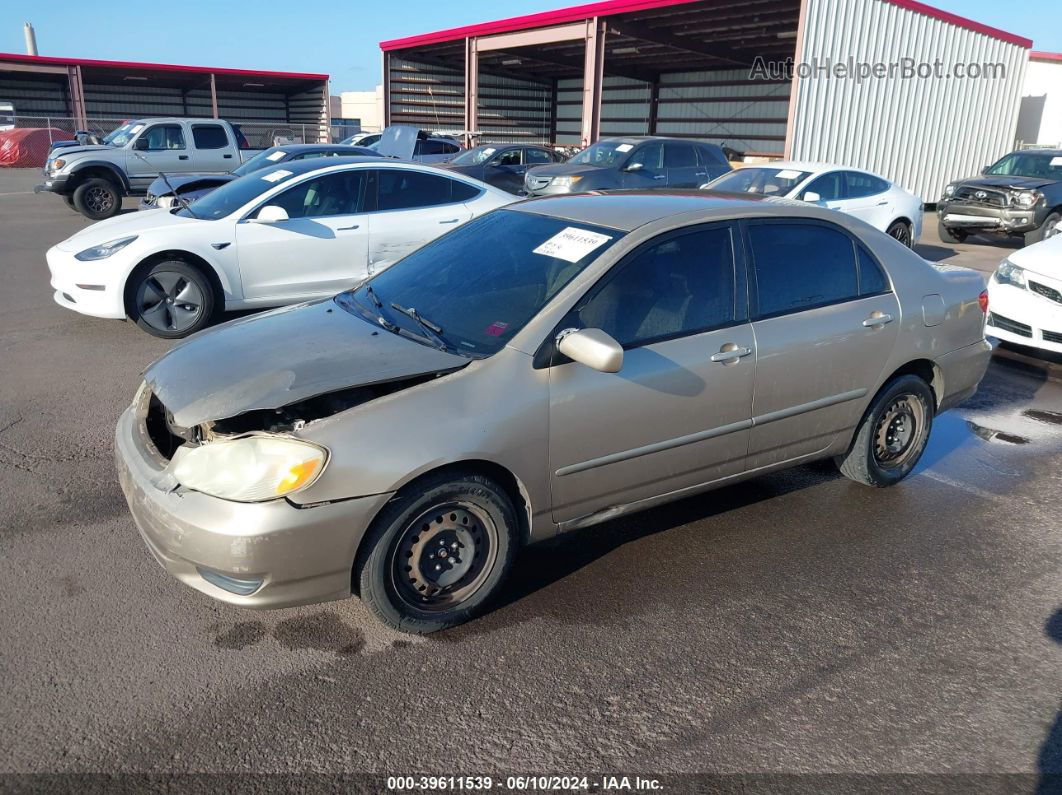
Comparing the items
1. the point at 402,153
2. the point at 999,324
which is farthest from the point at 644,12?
the point at 999,324

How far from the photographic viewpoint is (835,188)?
1206 centimetres

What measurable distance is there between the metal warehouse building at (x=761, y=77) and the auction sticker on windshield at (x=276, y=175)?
12750mm

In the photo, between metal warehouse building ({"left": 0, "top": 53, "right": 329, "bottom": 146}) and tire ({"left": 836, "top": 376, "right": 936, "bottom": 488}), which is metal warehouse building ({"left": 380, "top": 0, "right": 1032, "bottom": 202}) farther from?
tire ({"left": 836, "top": 376, "right": 936, "bottom": 488})

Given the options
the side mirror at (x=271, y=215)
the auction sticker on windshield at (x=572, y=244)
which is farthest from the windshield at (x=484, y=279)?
the side mirror at (x=271, y=215)

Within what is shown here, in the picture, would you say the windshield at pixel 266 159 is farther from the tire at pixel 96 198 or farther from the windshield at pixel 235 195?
the tire at pixel 96 198

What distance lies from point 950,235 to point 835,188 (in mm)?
5654

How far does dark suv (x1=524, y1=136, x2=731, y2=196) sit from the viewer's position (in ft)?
48.6

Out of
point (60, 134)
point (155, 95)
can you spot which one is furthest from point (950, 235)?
point (155, 95)

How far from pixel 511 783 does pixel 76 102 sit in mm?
39080

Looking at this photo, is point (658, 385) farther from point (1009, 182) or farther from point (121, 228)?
point (1009, 182)

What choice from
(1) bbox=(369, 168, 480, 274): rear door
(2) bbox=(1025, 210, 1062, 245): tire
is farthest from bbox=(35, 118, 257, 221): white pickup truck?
(2) bbox=(1025, 210, 1062, 245): tire

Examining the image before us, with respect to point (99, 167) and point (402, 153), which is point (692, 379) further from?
point (402, 153)

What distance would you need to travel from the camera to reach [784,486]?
4.94 metres

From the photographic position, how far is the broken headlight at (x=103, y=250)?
7.33m
